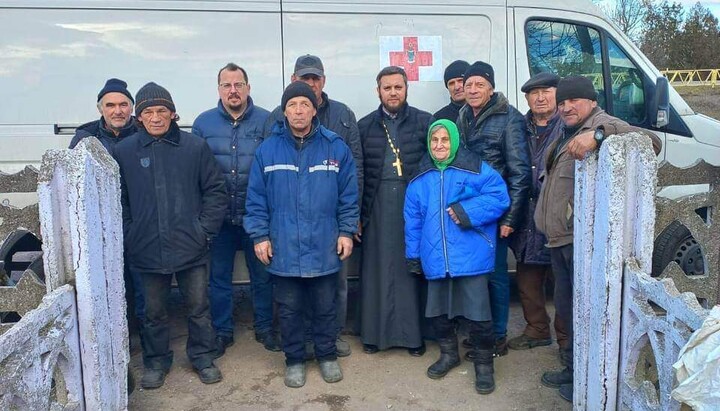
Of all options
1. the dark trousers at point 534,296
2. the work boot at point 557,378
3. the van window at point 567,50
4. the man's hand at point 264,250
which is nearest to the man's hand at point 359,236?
the man's hand at point 264,250

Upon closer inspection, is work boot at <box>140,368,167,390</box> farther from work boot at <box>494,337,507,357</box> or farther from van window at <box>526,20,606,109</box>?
van window at <box>526,20,606,109</box>

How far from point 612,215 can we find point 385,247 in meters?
1.65

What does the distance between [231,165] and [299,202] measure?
727 mm

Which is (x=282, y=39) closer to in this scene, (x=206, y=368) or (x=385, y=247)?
(x=385, y=247)

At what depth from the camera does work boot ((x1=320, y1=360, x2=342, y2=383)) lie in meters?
3.79

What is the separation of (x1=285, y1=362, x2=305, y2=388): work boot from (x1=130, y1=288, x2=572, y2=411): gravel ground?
0.04m

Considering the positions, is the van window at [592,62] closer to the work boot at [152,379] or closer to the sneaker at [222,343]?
the sneaker at [222,343]

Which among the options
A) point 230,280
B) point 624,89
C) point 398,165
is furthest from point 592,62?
point 230,280

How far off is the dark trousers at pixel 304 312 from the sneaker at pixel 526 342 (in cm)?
128

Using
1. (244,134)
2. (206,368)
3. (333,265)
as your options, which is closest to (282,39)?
(244,134)

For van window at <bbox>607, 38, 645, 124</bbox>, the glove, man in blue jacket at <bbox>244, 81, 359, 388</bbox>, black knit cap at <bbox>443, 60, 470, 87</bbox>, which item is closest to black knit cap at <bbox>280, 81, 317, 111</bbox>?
man in blue jacket at <bbox>244, 81, 359, 388</bbox>

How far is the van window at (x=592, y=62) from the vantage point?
4852 millimetres

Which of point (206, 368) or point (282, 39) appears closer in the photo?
point (206, 368)

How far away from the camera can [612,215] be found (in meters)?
2.74
